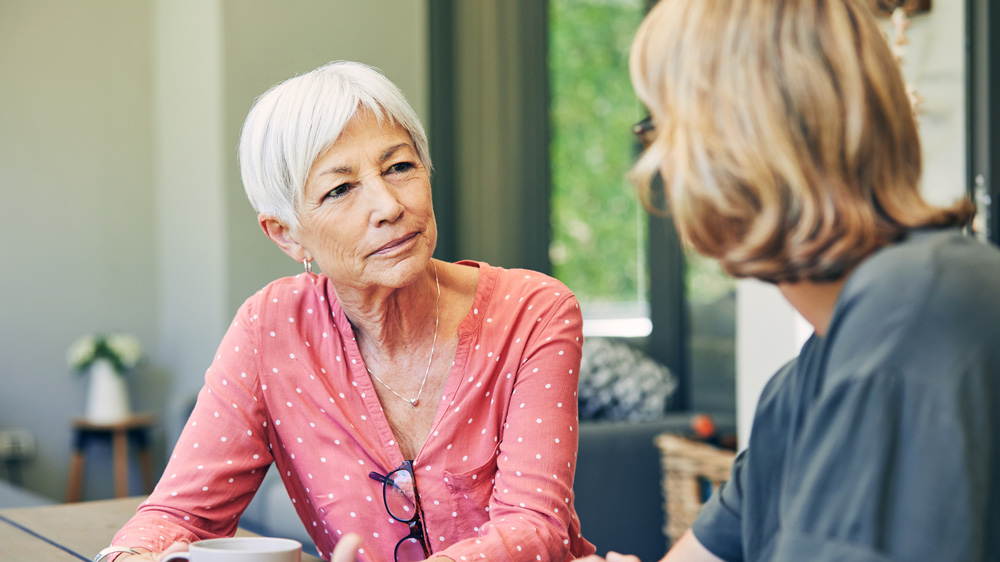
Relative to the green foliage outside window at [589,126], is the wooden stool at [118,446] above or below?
below

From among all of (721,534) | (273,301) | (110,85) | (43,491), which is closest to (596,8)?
(110,85)

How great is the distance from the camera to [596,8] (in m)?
5.37

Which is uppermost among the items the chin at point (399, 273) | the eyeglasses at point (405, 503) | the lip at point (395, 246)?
the lip at point (395, 246)

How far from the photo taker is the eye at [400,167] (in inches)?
49.7

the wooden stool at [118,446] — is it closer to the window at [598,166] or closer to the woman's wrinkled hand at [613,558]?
the window at [598,166]

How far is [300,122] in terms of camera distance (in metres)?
1.21

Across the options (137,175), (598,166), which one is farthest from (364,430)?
(598,166)

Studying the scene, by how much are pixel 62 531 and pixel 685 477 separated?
82.3 inches

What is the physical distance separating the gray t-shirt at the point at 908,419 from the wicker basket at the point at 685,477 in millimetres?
2331

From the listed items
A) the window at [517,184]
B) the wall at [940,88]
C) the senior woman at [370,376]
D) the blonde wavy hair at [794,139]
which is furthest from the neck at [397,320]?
the window at [517,184]

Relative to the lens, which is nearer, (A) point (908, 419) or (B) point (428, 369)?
(A) point (908, 419)

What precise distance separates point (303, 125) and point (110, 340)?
11.3ft

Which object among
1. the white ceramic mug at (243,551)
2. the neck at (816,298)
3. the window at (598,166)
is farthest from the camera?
the window at (598,166)

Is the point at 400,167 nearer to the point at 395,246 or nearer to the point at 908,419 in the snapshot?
the point at 395,246
